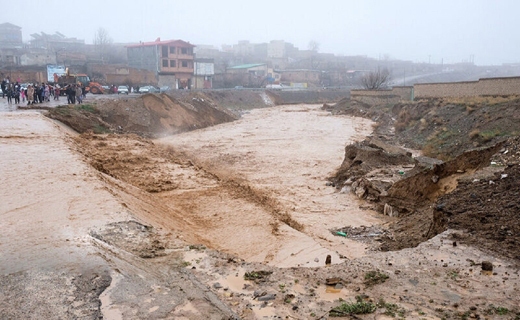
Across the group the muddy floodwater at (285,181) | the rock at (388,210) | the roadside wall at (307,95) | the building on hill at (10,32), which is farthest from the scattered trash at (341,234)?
the building on hill at (10,32)

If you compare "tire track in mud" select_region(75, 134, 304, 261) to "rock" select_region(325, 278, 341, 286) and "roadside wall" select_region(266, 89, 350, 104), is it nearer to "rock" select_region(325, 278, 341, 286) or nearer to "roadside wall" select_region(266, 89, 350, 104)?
"rock" select_region(325, 278, 341, 286)

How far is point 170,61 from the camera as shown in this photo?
5950cm

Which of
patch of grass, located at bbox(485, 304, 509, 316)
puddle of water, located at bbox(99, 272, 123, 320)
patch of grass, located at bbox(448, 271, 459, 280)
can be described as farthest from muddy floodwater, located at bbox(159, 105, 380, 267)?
puddle of water, located at bbox(99, 272, 123, 320)

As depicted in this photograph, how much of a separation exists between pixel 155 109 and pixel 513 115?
22.1m

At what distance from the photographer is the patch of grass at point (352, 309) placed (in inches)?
196

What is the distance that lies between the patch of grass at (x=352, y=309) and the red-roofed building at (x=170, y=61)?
178 feet

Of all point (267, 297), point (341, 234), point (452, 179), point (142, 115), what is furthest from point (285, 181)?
point (142, 115)

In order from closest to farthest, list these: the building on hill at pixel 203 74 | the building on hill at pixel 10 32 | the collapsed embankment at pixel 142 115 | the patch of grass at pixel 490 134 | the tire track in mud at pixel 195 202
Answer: the tire track in mud at pixel 195 202 → the patch of grass at pixel 490 134 → the collapsed embankment at pixel 142 115 → the building on hill at pixel 203 74 → the building on hill at pixel 10 32

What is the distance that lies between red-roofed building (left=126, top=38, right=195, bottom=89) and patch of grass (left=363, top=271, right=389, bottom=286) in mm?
53550

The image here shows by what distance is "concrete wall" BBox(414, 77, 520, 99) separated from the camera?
91.0ft

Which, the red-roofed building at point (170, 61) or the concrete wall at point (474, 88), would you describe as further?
the red-roofed building at point (170, 61)

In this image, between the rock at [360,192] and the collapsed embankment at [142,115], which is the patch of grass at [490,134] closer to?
the rock at [360,192]

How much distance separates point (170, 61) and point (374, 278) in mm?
57463

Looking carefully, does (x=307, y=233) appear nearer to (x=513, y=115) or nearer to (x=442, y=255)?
(x=442, y=255)
